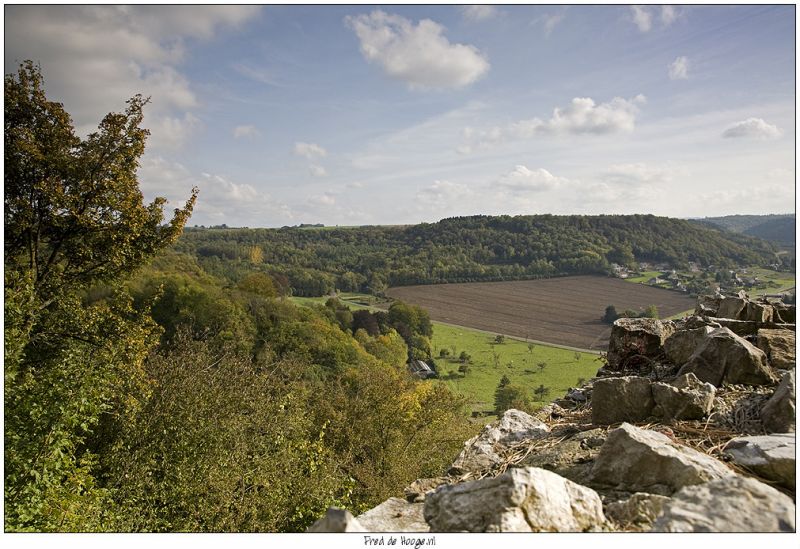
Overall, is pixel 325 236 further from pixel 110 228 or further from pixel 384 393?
pixel 110 228

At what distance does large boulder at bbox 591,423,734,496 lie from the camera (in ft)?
8.84

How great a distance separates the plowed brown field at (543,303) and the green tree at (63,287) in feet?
117

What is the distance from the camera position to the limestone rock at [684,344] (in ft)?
15.8

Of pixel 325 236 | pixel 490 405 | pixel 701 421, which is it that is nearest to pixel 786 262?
pixel 701 421

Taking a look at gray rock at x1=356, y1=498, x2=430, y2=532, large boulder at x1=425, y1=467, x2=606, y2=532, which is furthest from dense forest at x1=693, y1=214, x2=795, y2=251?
gray rock at x1=356, y1=498, x2=430, y2=532

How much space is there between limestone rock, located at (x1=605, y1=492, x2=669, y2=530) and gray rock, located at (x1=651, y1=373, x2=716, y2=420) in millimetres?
1332

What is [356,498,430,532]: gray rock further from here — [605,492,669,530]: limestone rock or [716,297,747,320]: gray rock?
[716,297,747,320]: gray rock

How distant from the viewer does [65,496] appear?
21.1 feet

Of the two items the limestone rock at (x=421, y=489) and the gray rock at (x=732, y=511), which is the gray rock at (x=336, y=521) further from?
the gray rock at (x=732, y=511)

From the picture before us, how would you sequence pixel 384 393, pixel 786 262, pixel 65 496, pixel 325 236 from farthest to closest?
pixel 325 236, pixel 384 393, pixel 65 496, pixel 786 262

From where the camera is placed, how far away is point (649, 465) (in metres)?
2.79


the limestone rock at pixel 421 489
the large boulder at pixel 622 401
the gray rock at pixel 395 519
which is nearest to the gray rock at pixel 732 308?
the large boulder at pixel 622 401

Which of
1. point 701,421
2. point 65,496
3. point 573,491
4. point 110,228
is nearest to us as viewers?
point 573,491

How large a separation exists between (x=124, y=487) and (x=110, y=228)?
4517 millimetres
